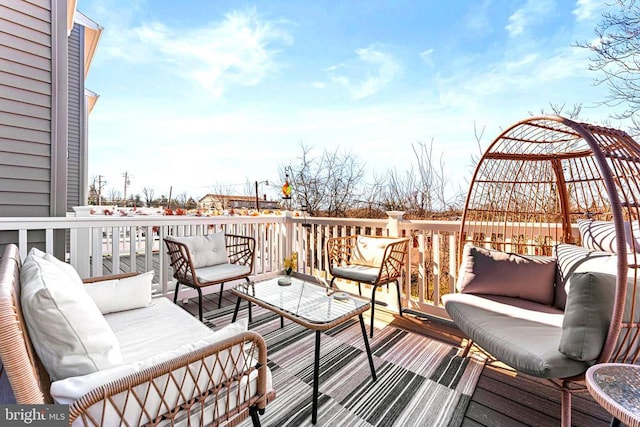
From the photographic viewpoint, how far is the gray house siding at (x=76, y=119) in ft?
18.1

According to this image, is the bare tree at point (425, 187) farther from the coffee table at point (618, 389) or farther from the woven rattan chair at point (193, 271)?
the coffee table at point (618, 389)

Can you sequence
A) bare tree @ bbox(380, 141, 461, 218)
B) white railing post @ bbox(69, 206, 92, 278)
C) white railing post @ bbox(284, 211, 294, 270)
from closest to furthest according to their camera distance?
white railing post @ bbox(69, 206, 92, 278) < white railing post @ bbox(284, 211, 294, 270) < bare tree @ bbox(380, 141, 461, 218)

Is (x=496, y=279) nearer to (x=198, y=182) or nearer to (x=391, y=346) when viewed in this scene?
(x=391, y=346)

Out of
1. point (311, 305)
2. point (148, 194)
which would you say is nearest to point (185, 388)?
point (311, 305)

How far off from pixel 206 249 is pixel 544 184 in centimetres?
368

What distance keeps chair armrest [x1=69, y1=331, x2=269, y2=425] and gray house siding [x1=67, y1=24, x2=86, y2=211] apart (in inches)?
251

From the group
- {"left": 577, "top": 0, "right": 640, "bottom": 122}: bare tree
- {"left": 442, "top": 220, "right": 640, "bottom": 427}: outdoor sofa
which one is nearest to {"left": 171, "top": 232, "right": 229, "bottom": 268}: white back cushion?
{"left": 442, "top": 220, "right": 640, "bottom": 427}: outdoor sofa

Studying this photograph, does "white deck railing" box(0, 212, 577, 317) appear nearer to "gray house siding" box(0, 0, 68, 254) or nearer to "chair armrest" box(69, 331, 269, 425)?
"gray house siding" box(0, 0, 68, 254)

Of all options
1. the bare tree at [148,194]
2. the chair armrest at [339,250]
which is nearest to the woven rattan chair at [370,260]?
the chair armrest at [339,250]

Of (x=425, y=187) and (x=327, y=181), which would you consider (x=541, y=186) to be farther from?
(x=327, y=181)

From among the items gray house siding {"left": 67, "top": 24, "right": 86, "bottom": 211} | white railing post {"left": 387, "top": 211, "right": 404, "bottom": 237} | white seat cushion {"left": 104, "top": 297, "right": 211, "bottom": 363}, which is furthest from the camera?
gray house siding {"left": 67, "top": 24, "right": 86, "bottom": 211}

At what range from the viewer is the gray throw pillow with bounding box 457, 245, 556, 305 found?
218cm

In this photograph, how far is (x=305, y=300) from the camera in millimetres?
2236

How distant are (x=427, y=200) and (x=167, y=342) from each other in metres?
4.38
